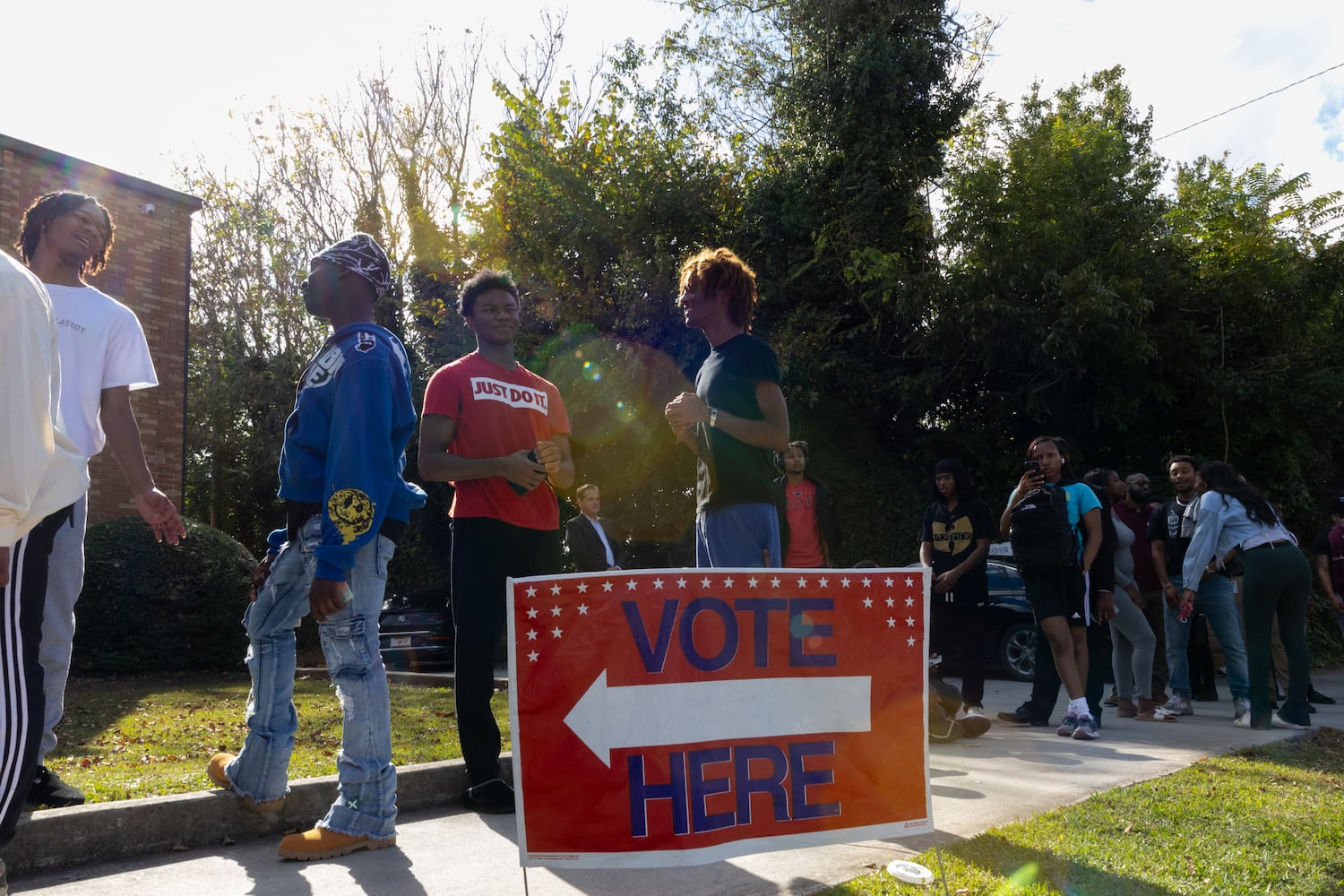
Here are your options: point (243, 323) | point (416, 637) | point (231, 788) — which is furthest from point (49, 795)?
point (243, 323)

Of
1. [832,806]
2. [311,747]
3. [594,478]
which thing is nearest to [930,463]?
[594,478]

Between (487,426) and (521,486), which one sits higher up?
(487,426)

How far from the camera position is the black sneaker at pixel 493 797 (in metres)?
4.21

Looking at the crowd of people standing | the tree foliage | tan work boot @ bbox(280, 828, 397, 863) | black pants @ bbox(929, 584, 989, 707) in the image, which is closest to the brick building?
the tree foliage

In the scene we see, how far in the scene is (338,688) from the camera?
3.57 meters

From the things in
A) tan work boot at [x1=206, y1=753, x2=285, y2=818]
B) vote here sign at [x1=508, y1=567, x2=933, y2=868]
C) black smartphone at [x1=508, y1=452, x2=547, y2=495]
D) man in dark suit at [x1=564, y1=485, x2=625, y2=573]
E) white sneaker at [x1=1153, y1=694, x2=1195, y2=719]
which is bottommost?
white sneaker at [x1=1153, y1=694, x2=1195, y2=719]

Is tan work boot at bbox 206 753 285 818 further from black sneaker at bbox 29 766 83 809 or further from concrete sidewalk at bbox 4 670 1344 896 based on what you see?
black sneaker at bbox 29 766 83 809

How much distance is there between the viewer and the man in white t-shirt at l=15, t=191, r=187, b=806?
12.0 ft

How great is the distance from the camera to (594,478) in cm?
1730

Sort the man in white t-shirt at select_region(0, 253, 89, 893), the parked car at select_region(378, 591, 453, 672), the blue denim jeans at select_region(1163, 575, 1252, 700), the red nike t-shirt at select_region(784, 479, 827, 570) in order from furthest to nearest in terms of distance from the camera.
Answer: the parked car at select_region(378, 591, 453, 672) → the blue denim jeans at select_region(1163, 575, 1252, 700) → the red nike t-shirt at select_region(784, 479, 827, 570) → the man in white t-shirt at select_region(0, 253, 89, 893)

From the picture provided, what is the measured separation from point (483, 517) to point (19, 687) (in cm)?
200

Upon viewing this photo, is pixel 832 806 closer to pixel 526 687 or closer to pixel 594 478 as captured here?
pixel 526 687

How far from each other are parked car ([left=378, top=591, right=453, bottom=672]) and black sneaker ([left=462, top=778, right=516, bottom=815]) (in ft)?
34.0

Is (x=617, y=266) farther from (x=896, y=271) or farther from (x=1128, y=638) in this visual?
(x=1128, y=638)
